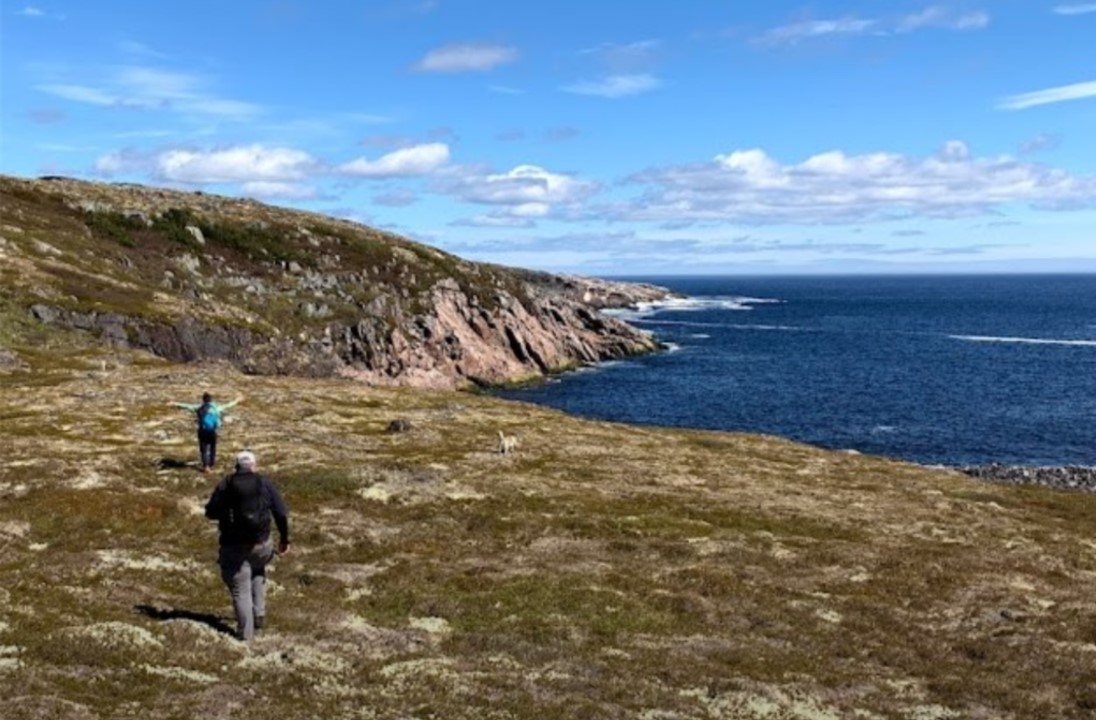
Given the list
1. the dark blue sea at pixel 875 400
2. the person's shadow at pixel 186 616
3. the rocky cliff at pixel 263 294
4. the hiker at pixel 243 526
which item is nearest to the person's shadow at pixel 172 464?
the person's shadow at pixel 186 616

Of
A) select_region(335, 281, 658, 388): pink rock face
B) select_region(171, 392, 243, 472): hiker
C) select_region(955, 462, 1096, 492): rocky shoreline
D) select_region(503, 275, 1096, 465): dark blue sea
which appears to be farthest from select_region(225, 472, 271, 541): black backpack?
select_region(335, 281, 658, 388): pink rock face

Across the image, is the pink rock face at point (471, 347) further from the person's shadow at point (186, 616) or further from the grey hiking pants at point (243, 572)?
the grey hiking pants at point (243, 572)

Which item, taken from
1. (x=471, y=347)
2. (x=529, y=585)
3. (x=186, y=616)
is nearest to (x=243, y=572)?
(x=186, y=616)

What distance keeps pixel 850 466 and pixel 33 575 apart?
50.0 metres

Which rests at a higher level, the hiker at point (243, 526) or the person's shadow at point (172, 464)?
the hiker at point (243, 526)

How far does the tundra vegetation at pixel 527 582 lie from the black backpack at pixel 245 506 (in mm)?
2872

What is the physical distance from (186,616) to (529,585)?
10.8 m

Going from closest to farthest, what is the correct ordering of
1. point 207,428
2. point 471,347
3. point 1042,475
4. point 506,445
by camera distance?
point 207,428
point 506,445
point 1042,475
point 471,347

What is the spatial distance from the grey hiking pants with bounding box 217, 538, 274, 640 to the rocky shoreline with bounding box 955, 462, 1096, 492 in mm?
72583

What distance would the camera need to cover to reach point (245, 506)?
23.5 metres

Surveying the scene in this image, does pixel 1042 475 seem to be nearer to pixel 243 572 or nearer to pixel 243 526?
pixel 243 572

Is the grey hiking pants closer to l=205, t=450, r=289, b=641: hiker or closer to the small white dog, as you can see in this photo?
l=205, t=450, r=289, b=641: hiker

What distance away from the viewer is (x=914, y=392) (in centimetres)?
15238

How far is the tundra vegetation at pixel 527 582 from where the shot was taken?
72.2 feet
